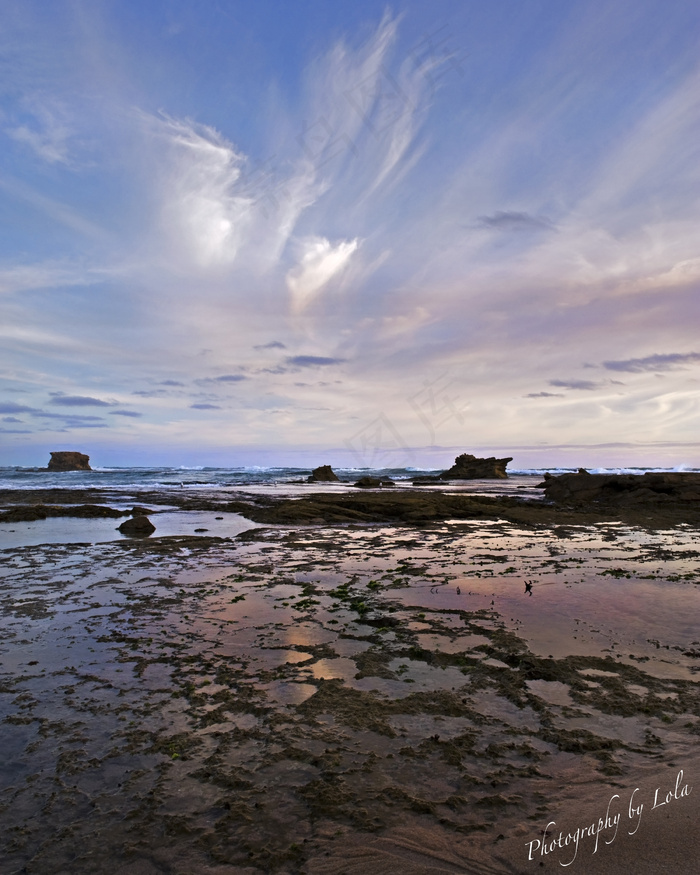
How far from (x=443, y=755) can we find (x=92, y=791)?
2.57 m

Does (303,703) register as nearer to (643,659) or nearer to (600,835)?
(600,835)

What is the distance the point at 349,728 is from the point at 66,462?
113947mm

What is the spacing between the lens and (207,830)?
10.1ft

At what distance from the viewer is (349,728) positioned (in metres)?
4.27

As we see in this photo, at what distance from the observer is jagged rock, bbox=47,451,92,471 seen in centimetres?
10131

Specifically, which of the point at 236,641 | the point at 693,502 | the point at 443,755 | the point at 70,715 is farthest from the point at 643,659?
the point at 693,502

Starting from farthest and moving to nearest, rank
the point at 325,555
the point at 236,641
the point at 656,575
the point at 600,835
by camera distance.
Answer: the point at 325,555 → the point at 656,575 → the point at 236,641 → the point at 600,835

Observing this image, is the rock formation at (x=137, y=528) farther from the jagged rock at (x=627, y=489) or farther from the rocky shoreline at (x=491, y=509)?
the jagged rock at (x=627, y=489)

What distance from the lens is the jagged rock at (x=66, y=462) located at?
10131cm

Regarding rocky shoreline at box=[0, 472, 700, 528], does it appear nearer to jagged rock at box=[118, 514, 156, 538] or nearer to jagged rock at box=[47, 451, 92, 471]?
jagged rock at box=[118, 514, 156, 538]

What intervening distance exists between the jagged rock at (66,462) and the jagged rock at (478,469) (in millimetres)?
76614
